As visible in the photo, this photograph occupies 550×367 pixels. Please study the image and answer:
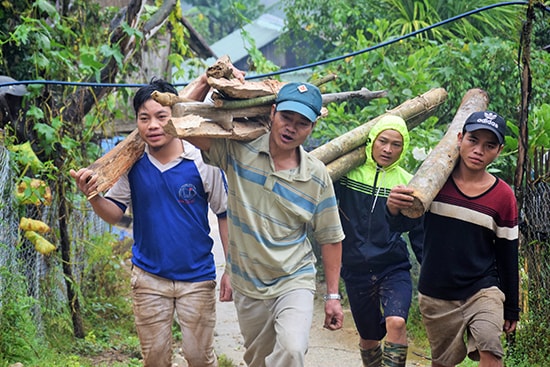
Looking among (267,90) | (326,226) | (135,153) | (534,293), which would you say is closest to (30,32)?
(135,153)

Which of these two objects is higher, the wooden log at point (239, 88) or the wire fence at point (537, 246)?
the wooden log at point (239, 88)

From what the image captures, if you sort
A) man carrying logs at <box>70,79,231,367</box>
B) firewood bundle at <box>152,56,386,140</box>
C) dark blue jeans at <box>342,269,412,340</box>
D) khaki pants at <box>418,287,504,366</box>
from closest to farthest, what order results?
firewood bundle at <box>152,56,386,140</box> < khaki pants at <box>418,287,504,366</box> < man carrying logs at <box>70,79,231,367</box> < dark blue jeans at <box>342,269,412,340</box>

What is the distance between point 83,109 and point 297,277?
3665 mm

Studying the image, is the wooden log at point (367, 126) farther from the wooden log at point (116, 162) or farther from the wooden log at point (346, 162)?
the wooden log at point (116, 162)

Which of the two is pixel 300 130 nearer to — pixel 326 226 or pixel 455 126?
pixel 326 226

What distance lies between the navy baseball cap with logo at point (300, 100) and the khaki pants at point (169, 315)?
130 cm

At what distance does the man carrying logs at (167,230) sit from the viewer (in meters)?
4.73

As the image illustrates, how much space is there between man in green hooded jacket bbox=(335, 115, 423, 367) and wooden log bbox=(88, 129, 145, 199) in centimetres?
160

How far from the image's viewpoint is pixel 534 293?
6191mm

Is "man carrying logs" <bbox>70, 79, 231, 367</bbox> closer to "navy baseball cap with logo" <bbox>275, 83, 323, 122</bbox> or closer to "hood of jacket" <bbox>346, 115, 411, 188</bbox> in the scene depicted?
"navy baseball cap with logo" <bbox>275, 83, 323, 122</bbox>

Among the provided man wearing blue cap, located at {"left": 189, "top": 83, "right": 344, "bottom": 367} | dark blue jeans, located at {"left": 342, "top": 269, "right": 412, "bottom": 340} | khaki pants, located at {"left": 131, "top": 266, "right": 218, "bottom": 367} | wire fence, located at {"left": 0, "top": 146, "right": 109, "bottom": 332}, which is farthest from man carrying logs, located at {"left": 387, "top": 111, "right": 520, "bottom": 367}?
wire fence, located at {"left": 0, "top": 146, "right": 109, "bottom": 332}

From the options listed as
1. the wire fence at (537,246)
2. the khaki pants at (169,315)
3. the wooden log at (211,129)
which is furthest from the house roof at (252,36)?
the wooden log at (211,129)

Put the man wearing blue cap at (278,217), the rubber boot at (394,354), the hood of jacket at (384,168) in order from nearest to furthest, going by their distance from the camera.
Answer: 1. the man wearing blue cap at (278,217)
2. the rubber boot at (394,354)
3. the hood of jacket at (384,168)

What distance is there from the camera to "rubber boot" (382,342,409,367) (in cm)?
510
